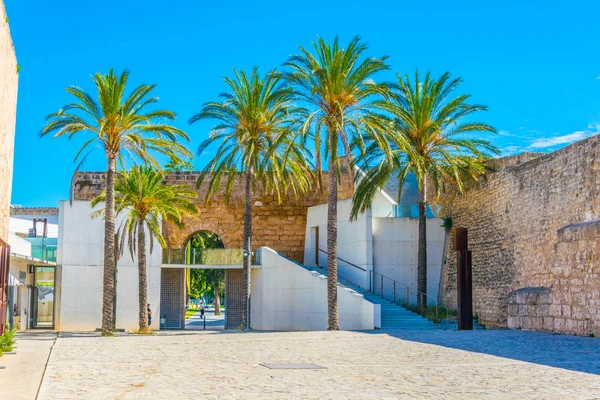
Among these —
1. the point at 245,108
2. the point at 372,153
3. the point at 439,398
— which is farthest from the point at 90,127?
the point at 439,398

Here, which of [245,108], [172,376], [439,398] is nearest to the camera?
[439,398]

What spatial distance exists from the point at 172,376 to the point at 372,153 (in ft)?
61.4

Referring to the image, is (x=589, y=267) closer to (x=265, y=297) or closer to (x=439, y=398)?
(x=439, y=398)

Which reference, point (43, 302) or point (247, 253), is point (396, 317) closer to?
point (247, 253)

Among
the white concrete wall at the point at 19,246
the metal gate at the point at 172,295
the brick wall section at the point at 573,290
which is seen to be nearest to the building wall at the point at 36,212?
the metal gate at the point at 172,295

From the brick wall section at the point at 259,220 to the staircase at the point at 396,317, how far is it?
8.50 metres

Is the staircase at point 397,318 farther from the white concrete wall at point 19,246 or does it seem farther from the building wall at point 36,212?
the building wall at point 36,212

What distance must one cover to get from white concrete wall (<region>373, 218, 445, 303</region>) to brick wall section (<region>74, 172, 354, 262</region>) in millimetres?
6897

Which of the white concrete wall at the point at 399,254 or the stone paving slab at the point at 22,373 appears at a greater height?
the white concrete wall at the point at 399,254

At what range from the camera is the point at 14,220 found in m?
46.1

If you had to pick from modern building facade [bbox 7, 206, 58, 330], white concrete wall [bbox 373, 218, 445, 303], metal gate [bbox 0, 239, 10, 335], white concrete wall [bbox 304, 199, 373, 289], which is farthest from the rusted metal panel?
modern building facade [bbox 7, 206, 58, 330]

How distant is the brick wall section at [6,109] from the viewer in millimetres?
13344

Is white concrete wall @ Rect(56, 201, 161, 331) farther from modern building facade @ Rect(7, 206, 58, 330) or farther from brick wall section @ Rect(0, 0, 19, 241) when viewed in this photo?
brick wall section @ Rect(0, 0, 19, 241)

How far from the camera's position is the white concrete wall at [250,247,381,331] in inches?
1067
